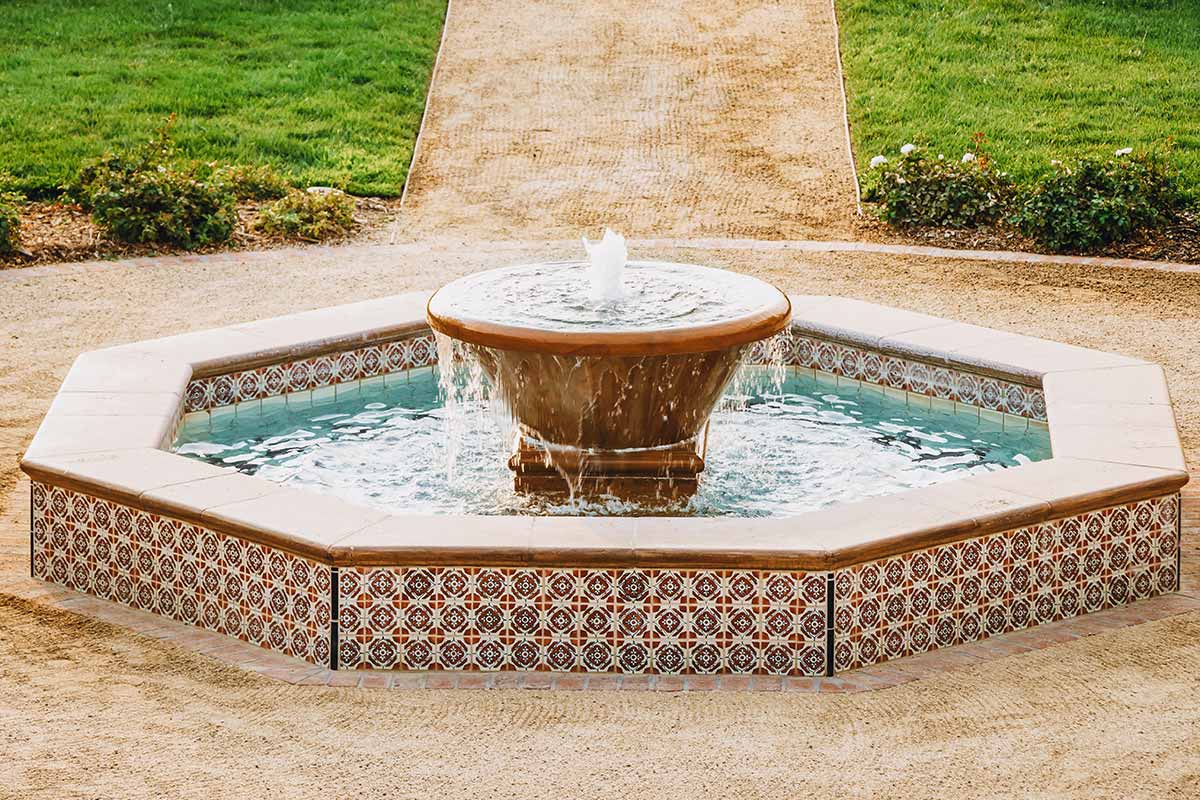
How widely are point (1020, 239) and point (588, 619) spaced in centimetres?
802

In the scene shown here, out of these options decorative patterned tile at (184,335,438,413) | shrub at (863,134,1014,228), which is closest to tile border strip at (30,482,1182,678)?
decorative patterned tile at (184,335,438,413)

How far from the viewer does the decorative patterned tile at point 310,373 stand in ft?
24.8

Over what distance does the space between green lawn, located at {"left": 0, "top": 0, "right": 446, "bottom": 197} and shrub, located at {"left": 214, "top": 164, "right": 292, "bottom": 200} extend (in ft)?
0.88

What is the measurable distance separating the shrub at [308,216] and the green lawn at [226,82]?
952mm

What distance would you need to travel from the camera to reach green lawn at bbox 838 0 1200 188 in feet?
46.8

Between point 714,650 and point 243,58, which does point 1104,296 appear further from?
point 243,58

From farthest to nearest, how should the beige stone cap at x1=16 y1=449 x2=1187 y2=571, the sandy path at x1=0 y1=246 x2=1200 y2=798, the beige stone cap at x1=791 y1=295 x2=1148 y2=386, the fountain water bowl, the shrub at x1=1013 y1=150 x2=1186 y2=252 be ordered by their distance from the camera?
1. the shrub at x1=1013 y1=150 x2=1186 y2=252
2. the beige stone cap at x1=791 y1=295 x2=1148 y2=386
3. the fountain water bowl
4. the beige stone cap at x1=16 y1=449 x2=1187 y2=571
5. the sandy path at x1=0 y1=246 x2=1200 y2=798

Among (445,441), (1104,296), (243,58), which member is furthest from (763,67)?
(445,441)

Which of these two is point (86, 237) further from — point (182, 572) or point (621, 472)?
point (182, 572)

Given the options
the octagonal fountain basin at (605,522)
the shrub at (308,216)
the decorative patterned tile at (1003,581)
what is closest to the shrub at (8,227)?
the shrub at (308,216)

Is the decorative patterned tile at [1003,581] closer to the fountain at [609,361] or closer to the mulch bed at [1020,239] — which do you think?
the fountain at [609,361]

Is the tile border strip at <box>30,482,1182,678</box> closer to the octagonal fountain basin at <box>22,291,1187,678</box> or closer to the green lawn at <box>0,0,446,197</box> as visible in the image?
the octagonal fountain basin at <box>22,291,1187,678</box>

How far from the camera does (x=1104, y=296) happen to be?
34.4ft

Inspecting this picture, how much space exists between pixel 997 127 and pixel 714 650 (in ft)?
34.9
